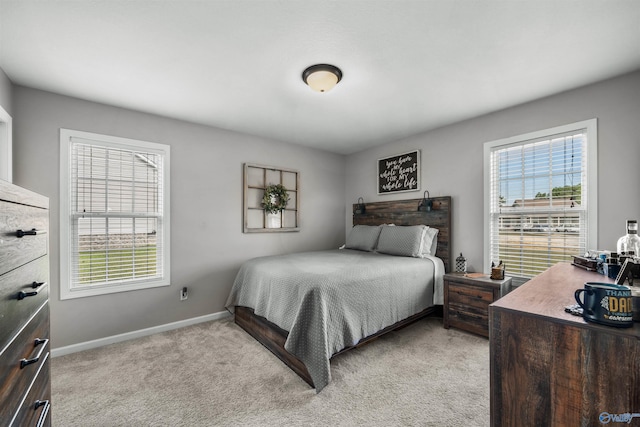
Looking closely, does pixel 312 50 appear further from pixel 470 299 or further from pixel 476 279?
pixel 470 299

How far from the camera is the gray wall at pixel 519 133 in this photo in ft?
7.67

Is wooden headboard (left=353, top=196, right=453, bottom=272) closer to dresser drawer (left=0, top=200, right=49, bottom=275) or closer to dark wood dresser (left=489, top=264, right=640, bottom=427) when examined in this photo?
dark wood dresser (left=489, top=264, right=640, bottom=427)

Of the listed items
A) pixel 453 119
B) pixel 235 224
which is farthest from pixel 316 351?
pixel 453 119

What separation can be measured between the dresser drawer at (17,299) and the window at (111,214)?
1.97 metres

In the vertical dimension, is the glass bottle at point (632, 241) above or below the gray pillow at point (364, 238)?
above

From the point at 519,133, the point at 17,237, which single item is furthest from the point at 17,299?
the point at 519,133

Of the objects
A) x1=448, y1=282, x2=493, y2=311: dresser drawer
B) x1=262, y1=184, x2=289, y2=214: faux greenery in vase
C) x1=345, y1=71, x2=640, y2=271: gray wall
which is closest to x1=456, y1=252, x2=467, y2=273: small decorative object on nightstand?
x1=345, y1=71, x2=640, y2=271: gray wall

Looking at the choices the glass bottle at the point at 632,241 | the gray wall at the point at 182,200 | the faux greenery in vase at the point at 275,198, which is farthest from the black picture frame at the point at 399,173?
the glass bottle at the point at 632,241

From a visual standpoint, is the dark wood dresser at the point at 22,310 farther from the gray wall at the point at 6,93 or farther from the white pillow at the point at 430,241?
the white pillow at the point at 430,241

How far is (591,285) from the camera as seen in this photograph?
94cm

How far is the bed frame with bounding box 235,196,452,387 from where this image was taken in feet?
7.98

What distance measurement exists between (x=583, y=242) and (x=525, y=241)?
0.47 meters

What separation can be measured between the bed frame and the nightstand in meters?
0.33

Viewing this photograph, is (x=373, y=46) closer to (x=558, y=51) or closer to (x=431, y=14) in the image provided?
(x=431, y=14)
